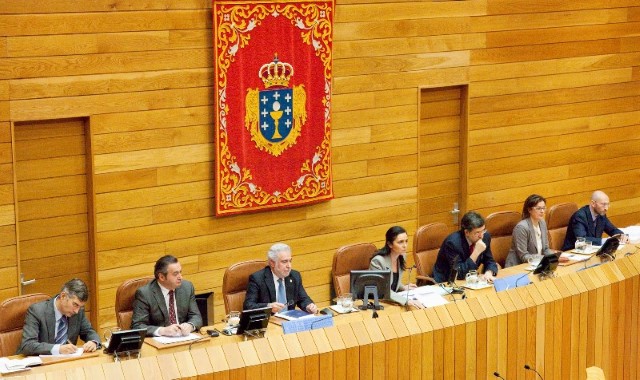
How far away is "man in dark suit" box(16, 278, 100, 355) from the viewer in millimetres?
6812

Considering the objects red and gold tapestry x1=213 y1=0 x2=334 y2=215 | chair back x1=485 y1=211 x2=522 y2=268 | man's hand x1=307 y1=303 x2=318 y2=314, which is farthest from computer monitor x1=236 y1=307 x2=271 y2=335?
chair back x1=485 y1=211 x2=522 y2=268

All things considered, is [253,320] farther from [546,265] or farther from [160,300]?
[546,265]

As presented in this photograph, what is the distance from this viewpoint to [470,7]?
10.4 m

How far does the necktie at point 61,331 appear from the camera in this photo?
7.21 meters

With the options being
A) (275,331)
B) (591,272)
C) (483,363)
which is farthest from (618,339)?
(275,331)

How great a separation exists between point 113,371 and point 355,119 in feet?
15.2

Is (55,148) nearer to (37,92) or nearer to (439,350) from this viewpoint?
(37,92)

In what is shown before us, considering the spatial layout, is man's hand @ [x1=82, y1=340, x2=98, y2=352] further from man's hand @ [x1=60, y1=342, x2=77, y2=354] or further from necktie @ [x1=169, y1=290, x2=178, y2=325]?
necktie @ [x1=169, y1=290, x2=178, y2=325]

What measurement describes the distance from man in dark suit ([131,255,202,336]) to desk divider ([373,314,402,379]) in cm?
151

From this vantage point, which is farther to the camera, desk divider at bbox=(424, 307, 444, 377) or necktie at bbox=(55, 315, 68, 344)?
necktie at bbox=(55, 315, 68, 344)

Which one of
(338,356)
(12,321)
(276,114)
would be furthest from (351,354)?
(276,114)

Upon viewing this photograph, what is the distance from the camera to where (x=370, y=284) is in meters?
7.73

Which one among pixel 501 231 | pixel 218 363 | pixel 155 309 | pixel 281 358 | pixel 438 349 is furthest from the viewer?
pixel 501 231

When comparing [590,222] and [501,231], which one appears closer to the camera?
[501,231]
